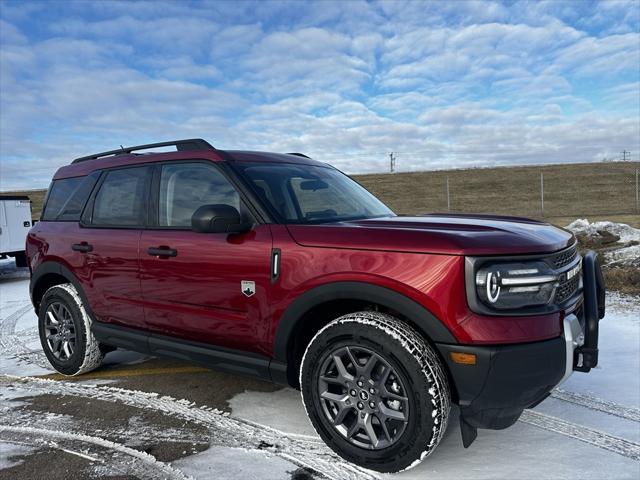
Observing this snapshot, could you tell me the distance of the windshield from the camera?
3333 mm

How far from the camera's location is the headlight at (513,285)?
93.3 inches

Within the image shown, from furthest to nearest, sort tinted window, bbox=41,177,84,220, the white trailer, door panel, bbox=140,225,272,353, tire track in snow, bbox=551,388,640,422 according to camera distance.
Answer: the white trailer → tinted window, bbox=41,177,84,220 → tire track in snow, bbox=551,388,640,422 → door panel, bbox=140,225,272,353

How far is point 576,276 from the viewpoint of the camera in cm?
288

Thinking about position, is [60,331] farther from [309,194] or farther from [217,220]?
[309,194]

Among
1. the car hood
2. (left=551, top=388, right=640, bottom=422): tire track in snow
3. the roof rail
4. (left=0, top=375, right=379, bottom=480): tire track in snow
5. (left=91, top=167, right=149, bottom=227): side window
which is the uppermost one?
the roof rail

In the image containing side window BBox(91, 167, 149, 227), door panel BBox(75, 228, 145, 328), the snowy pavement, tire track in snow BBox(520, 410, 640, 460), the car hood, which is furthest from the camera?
side window BBox(91, 167, 149, 227)

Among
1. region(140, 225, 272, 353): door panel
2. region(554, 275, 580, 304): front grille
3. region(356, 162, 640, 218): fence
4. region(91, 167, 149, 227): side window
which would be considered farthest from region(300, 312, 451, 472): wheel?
region(356, 162, 640, 218): fence

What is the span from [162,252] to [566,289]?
102 inches

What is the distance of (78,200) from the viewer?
4449mm

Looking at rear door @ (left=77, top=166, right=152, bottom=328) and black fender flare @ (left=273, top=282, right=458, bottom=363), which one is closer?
black fender flare @ (left=273, top=282, right=458, bottom=363)

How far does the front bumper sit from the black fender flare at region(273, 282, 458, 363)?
11 cm

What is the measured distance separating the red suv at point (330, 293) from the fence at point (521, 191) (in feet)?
72.5

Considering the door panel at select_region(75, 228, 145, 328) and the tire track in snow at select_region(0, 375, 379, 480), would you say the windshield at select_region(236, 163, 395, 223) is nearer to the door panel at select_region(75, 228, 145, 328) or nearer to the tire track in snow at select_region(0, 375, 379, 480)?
the door panel at select_region(75, 228, 145, 328)

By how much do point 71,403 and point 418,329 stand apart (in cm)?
277
